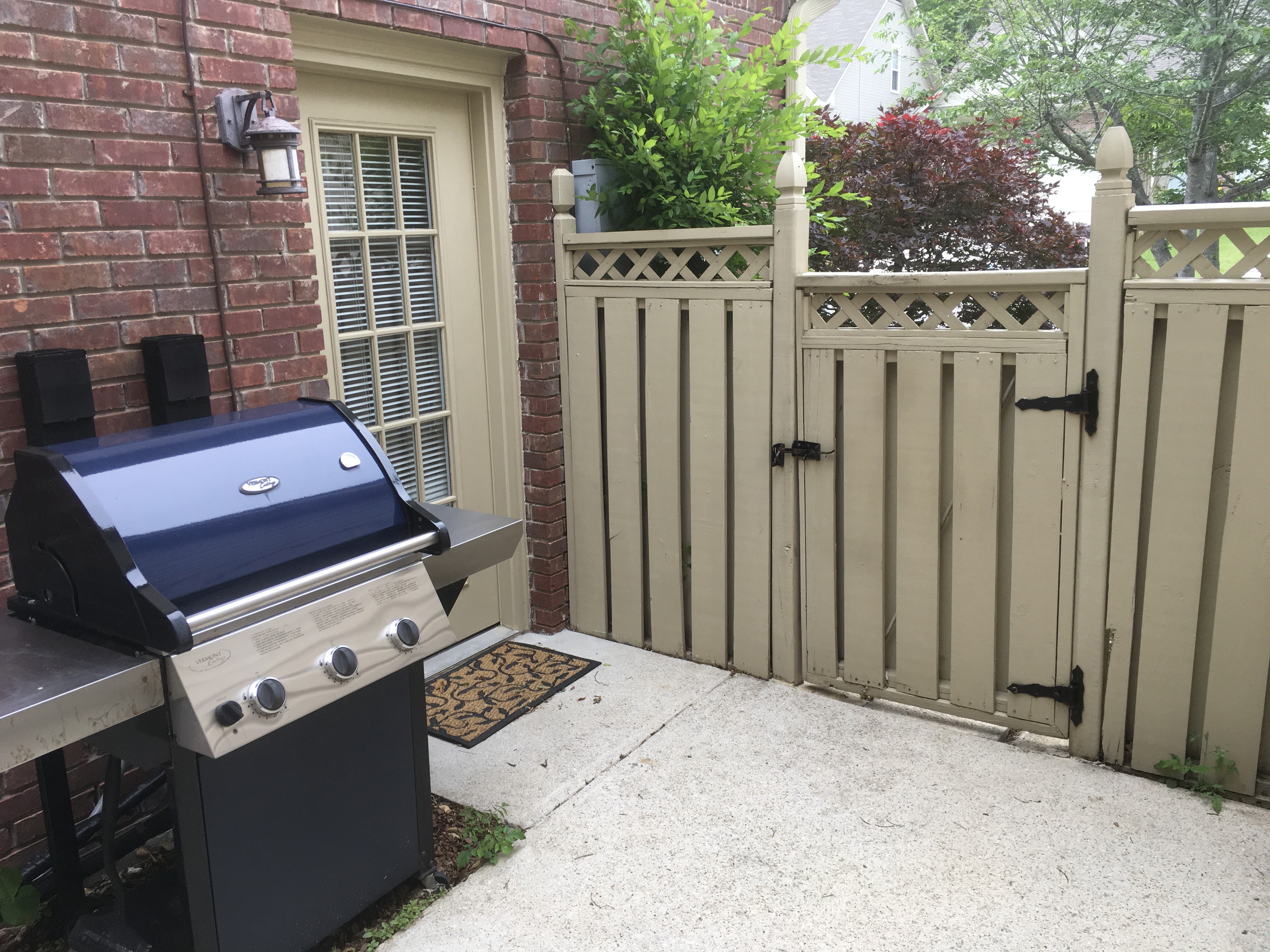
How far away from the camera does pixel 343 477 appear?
7.80 ft

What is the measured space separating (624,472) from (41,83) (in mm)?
2408

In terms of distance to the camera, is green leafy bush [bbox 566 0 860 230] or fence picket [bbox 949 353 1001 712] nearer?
fence picket [bbox 949 353 1001 712]

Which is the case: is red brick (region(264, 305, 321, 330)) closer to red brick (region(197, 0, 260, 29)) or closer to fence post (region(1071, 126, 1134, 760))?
red brick (region(197, 0, 260, 29))

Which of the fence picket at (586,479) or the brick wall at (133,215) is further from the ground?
the brick wall at (133,215)

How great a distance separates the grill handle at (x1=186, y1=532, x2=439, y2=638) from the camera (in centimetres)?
Result: 204

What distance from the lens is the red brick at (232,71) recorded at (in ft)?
9.12

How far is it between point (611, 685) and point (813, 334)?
1.55m

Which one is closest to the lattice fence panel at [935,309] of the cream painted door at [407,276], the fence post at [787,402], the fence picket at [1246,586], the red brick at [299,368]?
the fence post at [787,402]

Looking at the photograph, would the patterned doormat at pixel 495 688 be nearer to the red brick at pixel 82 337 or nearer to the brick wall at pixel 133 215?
the brick wall at pixel 133 215

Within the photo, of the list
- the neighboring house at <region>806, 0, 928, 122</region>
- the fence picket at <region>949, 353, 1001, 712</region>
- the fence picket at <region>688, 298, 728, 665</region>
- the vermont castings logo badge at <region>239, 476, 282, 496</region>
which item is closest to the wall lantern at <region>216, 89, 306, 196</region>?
the vermont castings logo badge at <region>239, 476, 282, 496</region>

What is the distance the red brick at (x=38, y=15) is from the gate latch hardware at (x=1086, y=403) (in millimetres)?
2898

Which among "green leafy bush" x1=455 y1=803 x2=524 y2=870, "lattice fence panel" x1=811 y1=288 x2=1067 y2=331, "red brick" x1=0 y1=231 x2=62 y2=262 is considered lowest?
"green leafy bush" x1=455 y1=803 x2=524 y2=870

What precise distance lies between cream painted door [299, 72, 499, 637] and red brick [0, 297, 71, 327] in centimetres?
109

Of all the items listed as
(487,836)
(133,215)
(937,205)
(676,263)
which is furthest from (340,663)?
(937,205)
